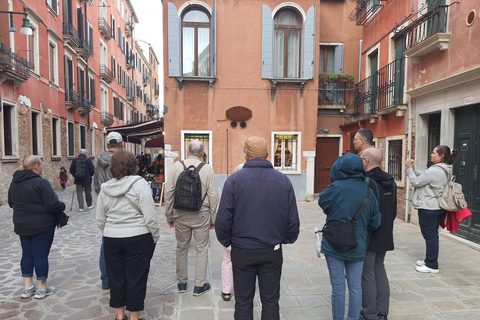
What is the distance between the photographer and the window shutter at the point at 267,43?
10.5m

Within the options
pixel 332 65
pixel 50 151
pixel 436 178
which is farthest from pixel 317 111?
pixel 50 151

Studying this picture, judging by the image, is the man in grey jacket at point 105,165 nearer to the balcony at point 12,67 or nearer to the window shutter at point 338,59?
the balcony at point 12,67

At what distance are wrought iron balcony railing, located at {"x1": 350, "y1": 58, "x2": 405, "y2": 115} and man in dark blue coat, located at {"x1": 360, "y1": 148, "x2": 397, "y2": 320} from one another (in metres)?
5.92

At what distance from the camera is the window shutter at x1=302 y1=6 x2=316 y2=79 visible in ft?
34.9

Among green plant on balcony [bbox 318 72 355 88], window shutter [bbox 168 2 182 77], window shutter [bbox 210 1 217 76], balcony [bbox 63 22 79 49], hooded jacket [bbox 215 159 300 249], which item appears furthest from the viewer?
balcony [bbox 63 22 79 49]

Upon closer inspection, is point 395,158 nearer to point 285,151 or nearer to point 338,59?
point 285,151

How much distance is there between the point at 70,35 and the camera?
15523 mm

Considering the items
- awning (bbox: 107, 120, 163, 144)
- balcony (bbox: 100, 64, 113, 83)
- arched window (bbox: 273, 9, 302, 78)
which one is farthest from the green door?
balcony (bbox: 100, 64, 113, 83)

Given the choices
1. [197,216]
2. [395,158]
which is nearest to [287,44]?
[395,158]

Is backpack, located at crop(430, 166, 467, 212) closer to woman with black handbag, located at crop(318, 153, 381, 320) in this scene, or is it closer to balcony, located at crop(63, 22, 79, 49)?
woman with black handbag, located at crop(318, 153, 381, 320)

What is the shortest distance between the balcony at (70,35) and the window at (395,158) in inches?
602

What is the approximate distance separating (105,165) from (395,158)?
7558 mm

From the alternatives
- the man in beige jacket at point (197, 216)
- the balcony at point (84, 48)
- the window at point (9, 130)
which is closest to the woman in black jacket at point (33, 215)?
the man in beige jacket at point (197, 216)

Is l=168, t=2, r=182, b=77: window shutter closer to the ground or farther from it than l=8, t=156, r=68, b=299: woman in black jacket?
farther from it
